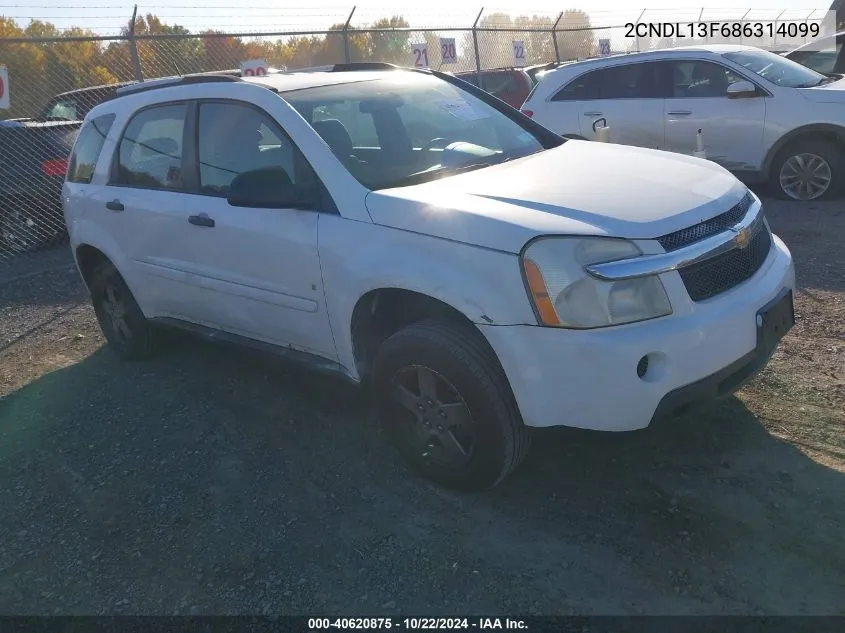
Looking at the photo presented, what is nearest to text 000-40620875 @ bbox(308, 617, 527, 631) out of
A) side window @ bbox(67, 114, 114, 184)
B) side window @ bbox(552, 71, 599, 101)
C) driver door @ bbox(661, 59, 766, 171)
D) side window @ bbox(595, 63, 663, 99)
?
side window @ bbox(67, 114, 114, 184)

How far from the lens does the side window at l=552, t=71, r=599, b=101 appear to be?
9.30 m

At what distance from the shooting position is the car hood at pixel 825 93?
25.9 feet

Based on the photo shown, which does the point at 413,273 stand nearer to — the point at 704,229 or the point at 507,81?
the point at 704,229

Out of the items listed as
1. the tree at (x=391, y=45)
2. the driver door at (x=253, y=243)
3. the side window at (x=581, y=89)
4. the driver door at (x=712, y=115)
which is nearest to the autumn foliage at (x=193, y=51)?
the tree at (x=391, y=45)

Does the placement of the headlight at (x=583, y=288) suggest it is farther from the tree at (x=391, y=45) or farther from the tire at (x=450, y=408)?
the tree at (x=391, y=45)

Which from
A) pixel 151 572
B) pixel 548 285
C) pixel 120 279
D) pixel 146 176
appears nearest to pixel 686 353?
pixel 548 285

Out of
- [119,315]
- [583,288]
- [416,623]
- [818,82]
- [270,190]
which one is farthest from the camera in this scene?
[818,82]

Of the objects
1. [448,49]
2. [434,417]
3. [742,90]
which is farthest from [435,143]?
[448,49]

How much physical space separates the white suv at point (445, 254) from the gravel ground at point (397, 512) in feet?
1.07

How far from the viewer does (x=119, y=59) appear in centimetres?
1282

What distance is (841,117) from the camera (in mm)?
7781

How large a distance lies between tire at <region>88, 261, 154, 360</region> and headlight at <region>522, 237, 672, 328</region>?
10.9 ft

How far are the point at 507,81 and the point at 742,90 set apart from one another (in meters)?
8.02

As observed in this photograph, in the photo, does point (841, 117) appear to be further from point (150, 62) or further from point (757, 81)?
point (150, 62)
